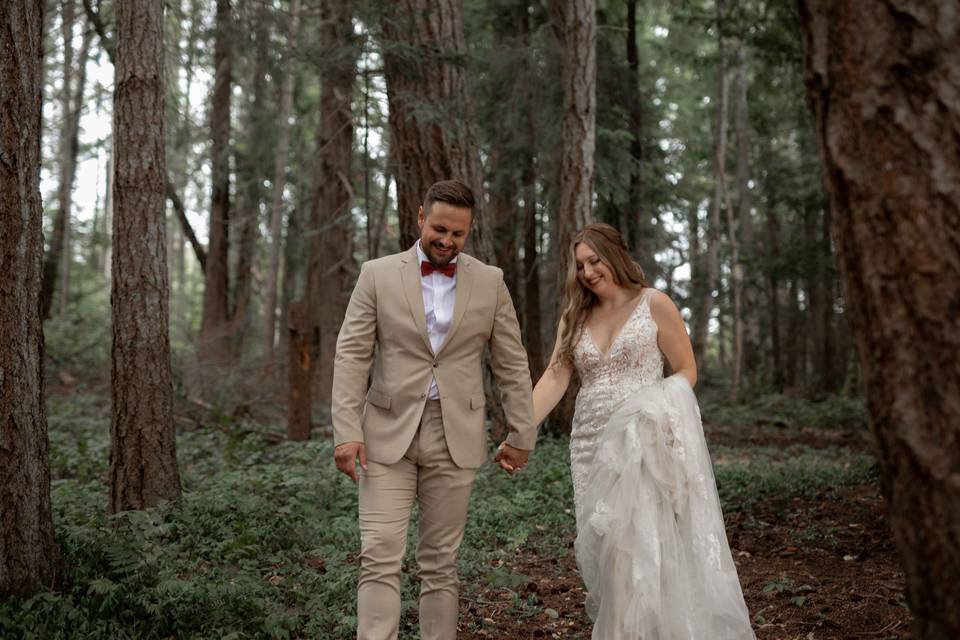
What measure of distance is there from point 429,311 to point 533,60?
39.5ft

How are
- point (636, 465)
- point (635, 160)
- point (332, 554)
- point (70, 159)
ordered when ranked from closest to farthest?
1. point (636, 465)
2. point (332, 554)
3. point (635, 160)
4. point (70, 159)

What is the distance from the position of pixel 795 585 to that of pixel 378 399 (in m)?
3.76

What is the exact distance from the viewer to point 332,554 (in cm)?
683

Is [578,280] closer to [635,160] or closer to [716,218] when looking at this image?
[635,160]

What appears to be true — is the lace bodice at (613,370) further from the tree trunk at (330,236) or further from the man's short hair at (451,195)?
the tree trunk at (330,236)

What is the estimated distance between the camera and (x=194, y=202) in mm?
38719

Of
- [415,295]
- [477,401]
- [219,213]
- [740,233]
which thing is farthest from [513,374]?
[740,233]

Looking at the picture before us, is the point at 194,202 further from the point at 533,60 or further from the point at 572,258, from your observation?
the point at 572,258

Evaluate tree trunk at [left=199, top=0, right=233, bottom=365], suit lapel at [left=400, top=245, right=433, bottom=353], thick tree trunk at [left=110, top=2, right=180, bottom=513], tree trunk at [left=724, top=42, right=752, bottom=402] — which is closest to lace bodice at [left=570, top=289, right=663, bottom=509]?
suit lapel at [left=400, top=245, right=433, bottom=353]

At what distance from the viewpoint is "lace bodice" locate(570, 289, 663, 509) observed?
4.99 metres

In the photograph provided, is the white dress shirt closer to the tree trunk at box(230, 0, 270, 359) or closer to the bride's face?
the bride's face

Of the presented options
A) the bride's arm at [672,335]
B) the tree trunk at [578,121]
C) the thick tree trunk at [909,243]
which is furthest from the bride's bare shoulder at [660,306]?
the tree trunk at [578,121]

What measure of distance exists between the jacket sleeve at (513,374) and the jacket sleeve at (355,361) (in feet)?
2.18

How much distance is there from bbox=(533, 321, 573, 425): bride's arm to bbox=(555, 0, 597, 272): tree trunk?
7.71 metres
